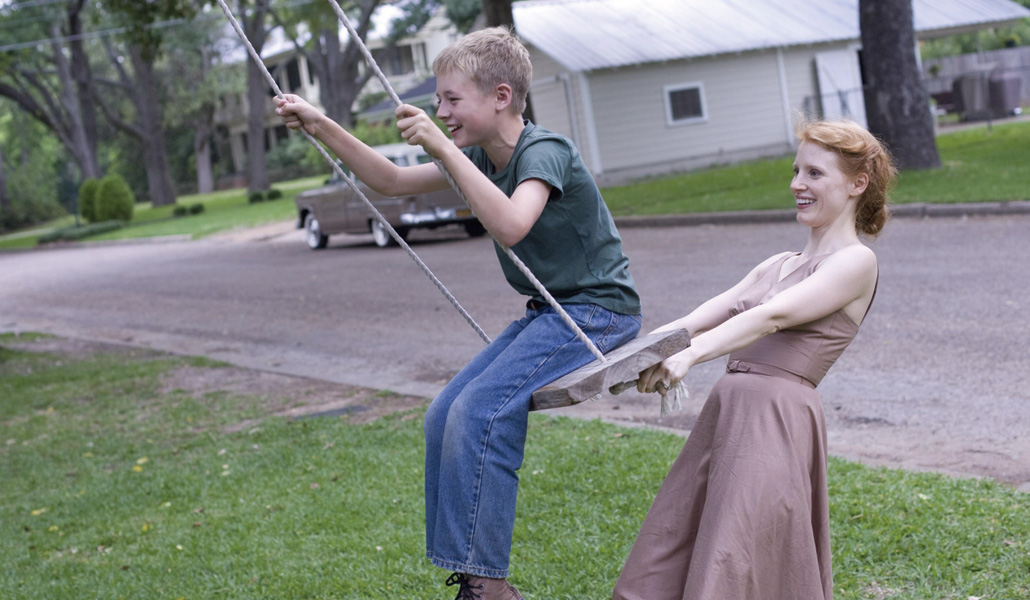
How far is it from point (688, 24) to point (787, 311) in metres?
26.9

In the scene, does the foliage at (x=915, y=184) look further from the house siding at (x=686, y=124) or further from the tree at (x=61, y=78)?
→ the tree at (x=61, y=78)

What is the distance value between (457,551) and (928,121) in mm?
15306

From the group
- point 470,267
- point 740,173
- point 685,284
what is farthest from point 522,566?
point 740,173

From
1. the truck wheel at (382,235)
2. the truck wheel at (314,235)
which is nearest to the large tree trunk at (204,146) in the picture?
the truck wheel at (314,235)

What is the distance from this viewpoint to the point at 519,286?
322 centimetres

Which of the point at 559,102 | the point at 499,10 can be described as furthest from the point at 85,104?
the point at 499,10

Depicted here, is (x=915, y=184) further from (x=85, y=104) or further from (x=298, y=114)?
(x=85, y=104)

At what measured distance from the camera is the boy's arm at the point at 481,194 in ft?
8.92

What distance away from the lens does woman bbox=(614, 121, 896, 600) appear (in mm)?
2658

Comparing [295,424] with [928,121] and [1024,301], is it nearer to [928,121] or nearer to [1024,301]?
[1024,301]

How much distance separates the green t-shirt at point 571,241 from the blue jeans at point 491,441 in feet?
0.27

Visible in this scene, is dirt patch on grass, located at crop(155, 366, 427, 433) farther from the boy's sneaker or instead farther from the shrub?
the shrub

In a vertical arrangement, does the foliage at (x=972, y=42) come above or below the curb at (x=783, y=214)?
above

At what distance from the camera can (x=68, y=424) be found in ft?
25.4
